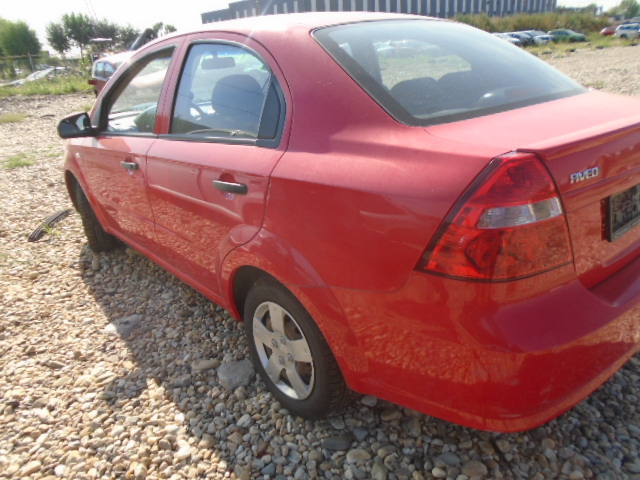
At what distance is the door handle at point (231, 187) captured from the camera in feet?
6.93

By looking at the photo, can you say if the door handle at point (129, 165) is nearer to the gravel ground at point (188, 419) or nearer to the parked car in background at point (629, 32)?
Result: the gravel ground at point (188, 419)

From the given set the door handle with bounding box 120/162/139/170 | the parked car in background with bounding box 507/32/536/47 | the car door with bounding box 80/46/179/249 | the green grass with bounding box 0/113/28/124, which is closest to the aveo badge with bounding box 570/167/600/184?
the car door with bounding box 80/46/179/249

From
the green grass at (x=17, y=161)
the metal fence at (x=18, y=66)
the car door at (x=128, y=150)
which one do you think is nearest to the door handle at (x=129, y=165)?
the car door at (x=128, y=150)

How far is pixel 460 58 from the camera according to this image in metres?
2.28

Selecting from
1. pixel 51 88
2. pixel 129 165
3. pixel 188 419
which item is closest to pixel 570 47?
pixel 51 88

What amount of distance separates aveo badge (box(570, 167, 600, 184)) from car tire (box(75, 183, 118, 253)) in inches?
148

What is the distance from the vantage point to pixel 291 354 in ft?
7.31

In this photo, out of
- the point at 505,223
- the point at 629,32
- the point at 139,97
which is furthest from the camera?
the point at 629,32

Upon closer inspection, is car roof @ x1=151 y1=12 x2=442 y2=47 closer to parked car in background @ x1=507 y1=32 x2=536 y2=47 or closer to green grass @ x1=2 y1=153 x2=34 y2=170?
green grass @ x1=2 y1=153 x2=34 y2=170

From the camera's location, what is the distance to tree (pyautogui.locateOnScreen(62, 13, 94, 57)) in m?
59.2

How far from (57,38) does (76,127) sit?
68.5 m

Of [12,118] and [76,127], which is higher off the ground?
[76,127]

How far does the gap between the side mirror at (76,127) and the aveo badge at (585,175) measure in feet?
10.3

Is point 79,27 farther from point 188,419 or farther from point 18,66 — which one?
point 188,419
